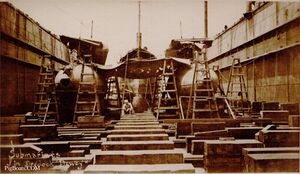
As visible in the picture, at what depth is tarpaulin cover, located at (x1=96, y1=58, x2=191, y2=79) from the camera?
1276cm

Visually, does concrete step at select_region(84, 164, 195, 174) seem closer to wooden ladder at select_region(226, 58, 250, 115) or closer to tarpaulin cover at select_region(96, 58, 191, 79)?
tarpaulin cover at select_region(96, 58, 191, 79)

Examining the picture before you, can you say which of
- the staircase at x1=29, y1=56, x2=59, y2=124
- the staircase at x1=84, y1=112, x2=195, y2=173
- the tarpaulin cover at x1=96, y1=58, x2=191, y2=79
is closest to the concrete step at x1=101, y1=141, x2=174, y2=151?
the staircase at x1=84, y1=112, x2=195, y2=173

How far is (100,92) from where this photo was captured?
13.4 metres

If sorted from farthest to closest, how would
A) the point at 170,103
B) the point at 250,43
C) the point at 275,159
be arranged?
1. the point at 250,43
2. the point at 170,103
3. the point at 275,159

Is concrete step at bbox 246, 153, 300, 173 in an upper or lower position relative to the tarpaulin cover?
lower

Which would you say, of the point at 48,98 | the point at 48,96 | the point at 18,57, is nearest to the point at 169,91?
the point at 48,98

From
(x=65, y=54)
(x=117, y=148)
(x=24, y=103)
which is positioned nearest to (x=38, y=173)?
(x=117, y=148)

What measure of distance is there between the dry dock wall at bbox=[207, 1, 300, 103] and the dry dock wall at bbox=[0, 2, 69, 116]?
36.2 ft

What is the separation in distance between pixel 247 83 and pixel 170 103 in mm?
5471

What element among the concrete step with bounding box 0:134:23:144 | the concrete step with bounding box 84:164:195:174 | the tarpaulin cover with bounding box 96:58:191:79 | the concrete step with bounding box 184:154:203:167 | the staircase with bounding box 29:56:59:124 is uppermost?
the tarpaulin cover with bounding box 96:58:191:79

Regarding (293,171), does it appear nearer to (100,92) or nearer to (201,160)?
(201,160)

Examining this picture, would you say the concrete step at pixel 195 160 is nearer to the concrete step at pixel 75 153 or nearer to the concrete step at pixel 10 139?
the concrete step at pixel 75 153

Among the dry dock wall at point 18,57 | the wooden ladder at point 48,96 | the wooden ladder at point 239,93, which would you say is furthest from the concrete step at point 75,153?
the wooden ladder at point 239,93

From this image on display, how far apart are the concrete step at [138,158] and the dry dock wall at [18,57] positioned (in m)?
6.97
